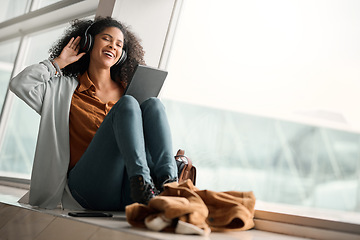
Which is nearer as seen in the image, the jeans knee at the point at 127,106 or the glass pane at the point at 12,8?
the jeans knee at the point at 127,106

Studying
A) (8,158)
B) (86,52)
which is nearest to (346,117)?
(8,158)

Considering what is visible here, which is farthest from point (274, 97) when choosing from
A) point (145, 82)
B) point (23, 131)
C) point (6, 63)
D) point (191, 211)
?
point (191, 211)

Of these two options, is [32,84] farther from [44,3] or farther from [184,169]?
[44,3]

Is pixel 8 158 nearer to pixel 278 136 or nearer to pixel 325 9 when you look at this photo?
pixel 278 136

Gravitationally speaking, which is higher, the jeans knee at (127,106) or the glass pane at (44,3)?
the glass pane at (44,3)

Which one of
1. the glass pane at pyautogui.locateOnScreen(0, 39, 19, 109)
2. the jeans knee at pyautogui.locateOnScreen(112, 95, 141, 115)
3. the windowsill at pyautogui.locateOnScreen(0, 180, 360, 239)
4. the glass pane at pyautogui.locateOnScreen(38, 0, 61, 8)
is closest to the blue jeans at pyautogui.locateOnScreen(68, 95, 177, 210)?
the jeans knee at pyautogui.locateOnScreen(112, 95, 141, 115)

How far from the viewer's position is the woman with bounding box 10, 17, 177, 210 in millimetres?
1529

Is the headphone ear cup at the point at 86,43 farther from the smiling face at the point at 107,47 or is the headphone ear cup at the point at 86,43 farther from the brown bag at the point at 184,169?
the brown bag at the point at 184,169

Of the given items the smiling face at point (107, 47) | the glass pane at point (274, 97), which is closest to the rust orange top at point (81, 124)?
the smiling face at point (107, 47)

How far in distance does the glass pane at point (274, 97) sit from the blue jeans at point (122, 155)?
10683 millimetres

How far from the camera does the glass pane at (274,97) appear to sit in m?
15.2

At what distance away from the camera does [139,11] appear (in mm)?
2705

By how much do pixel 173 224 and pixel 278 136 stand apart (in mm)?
15717

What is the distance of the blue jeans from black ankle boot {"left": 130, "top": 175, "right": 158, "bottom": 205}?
2cm
